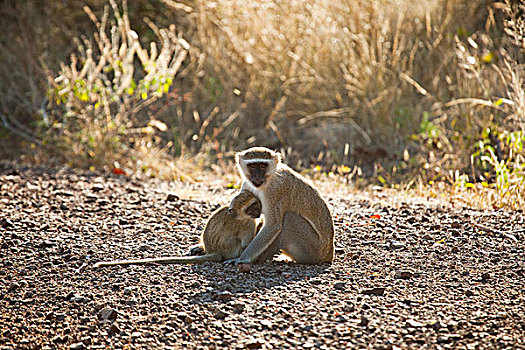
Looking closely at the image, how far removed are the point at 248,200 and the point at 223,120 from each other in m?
5.60

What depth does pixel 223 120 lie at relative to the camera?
399 inches

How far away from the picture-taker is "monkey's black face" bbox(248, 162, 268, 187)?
4570 mm

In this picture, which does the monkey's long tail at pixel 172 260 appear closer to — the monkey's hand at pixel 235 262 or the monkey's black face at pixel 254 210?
the monkey's hand at pixel 235 262

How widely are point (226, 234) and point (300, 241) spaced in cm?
55

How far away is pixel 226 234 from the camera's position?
4.68 meters

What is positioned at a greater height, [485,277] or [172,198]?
[485,277]

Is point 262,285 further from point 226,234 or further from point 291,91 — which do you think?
point 291,91

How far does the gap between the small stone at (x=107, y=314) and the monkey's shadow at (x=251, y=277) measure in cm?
50

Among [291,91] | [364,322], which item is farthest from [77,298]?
[291,91]

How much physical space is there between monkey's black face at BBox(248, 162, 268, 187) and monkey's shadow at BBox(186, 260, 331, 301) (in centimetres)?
60

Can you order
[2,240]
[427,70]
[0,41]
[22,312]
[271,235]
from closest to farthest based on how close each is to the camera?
[22,312], [271,235], [2,240], [427,70], [0,41]

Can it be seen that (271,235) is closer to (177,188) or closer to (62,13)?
(177,188)

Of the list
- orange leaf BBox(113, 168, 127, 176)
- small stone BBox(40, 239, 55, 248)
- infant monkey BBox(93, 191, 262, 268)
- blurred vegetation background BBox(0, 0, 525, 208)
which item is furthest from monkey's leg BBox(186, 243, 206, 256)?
orange leaf BBox(113, 168, 127, 176)

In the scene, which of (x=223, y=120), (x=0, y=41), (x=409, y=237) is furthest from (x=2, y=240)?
(x=0, y=41)
